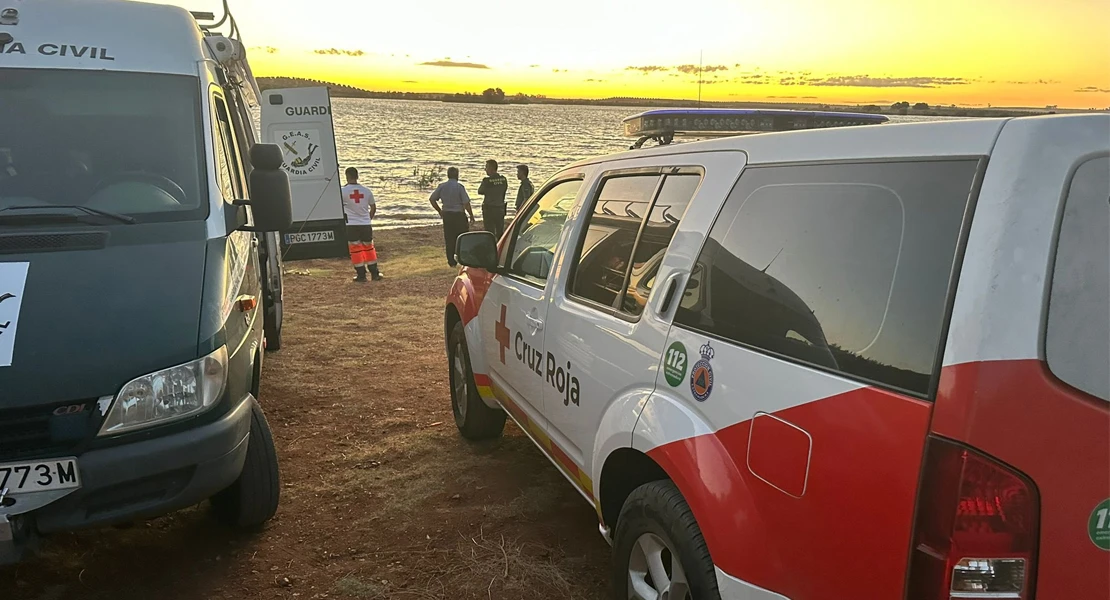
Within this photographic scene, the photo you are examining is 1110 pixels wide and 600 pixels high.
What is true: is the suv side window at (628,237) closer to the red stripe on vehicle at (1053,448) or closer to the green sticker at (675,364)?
the green sticker at (675,364)

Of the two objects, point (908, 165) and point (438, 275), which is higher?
point (908, 165)

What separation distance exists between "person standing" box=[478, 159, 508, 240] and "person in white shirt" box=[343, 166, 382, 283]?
2167mm

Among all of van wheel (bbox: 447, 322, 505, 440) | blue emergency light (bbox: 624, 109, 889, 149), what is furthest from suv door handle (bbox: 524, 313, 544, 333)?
van wheel (bbox: 447, 322, 505, 440)

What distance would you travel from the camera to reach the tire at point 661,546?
196 centimetres

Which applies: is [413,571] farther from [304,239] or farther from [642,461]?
[304,239]

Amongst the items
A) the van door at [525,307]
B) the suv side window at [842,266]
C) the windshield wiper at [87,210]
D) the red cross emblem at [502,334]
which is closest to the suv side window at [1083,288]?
the suv side window at [842,266]

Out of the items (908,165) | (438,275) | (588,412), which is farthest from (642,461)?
(438,275)

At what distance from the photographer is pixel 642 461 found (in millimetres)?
2422

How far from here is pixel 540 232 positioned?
3756 millimetres

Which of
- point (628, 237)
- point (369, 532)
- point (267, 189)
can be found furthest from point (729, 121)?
point (369, 532)

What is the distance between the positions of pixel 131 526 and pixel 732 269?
3.29 meters

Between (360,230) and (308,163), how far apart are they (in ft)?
4.24

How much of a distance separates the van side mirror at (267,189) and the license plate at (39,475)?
1627 millimetres

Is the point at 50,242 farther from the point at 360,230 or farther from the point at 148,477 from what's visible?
the point at 360,230
